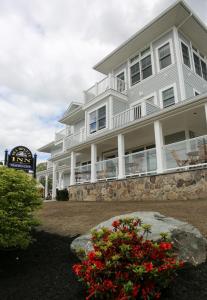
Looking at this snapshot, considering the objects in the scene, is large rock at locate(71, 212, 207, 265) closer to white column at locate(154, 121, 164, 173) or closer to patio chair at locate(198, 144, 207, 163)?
patio chair at locate(198, 144, 207, 163)

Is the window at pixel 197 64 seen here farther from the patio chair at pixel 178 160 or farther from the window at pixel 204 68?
the patio chair at pixel 178 160

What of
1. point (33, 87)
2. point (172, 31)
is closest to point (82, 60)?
point (33, 87)

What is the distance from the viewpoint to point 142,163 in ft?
35.9

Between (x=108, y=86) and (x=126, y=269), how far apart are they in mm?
14093

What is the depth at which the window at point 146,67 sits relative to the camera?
14865mm

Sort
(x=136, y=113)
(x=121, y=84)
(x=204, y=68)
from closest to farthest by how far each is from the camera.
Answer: (x=136, y=113) < (x=204, y=68) < (x=121, y=84)

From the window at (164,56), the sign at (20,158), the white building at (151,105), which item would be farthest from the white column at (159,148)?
the sign at (20,158)

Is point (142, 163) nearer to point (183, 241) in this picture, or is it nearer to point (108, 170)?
point (108, 170)

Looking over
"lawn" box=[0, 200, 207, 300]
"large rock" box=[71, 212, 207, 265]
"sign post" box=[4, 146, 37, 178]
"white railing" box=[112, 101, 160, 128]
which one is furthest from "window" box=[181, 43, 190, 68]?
"large rock" box=[71, 212, 207, 265]

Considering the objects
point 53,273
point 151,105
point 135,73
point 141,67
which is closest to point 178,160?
point 151,105

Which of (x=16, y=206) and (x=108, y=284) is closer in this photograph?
(x=108, y=284)

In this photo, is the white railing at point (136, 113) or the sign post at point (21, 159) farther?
the white railing at point (136, 113)

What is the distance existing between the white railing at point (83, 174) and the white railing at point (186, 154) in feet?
17.6

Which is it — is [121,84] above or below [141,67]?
below
